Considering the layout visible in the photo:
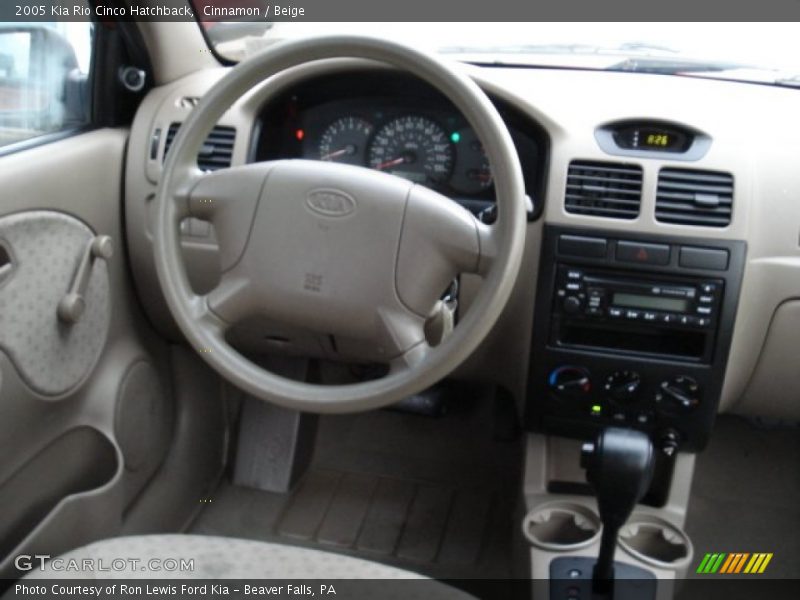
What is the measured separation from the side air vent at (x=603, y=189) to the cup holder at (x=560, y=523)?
23.2 inches

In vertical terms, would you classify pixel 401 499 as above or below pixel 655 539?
below

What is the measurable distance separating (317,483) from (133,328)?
679 mm

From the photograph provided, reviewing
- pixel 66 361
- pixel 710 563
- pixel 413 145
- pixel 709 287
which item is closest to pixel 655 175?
pixel 709 287

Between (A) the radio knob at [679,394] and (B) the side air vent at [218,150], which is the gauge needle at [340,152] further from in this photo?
(A) the radio knob at [679,394]

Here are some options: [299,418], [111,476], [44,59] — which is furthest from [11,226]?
[299,418]

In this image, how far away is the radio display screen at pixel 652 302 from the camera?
153 cm

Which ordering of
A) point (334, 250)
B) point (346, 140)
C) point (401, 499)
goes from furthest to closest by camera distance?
point (401, 499) → point (346, 140) → point (334, 250)

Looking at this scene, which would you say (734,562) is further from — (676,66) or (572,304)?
(676,66)

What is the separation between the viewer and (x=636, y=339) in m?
1.61

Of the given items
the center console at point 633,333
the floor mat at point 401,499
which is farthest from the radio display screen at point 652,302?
the floor mat at point 401,499

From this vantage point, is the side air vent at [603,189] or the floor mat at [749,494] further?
the floor mat at [749,494]

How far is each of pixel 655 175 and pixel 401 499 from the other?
109 cm

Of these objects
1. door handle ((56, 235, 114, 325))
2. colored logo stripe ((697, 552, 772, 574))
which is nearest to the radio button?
colored logo stripe ((697, 552, 772, 574))

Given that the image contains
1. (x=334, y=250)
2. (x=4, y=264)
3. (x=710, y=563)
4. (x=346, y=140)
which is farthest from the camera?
(x=710, y=563)
